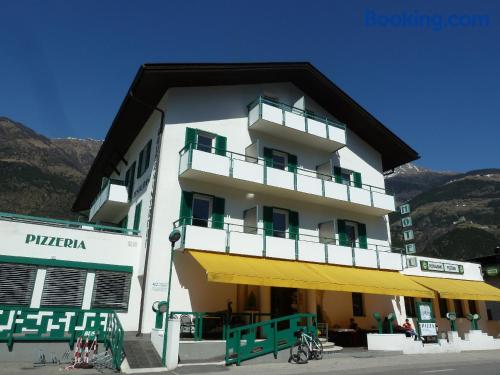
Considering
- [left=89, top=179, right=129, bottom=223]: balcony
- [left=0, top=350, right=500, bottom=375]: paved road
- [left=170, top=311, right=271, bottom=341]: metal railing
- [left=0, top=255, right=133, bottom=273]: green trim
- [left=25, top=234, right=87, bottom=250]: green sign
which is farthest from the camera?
[left=89, top=179, right=129, bottom=223]: balcony

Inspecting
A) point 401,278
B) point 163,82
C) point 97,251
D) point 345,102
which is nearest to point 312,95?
point 345,102

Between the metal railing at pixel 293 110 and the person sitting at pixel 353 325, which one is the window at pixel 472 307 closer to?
the person sitting at pixel 353 325

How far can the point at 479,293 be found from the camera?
83.7 ft

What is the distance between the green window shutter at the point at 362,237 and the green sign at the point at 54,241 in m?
16.0

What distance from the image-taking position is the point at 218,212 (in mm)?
19922

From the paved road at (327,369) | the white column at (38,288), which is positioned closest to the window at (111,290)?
the white column at (38,288)

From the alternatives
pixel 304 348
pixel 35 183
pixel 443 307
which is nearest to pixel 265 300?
pixel 304 348

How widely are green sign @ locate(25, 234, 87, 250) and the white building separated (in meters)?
0.17

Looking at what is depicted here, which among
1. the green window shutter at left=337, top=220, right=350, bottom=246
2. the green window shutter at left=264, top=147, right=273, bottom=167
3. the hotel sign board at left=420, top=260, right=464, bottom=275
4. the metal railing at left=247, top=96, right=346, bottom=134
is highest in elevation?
the metal railing at left=247, top=96, right=346, bottom=134

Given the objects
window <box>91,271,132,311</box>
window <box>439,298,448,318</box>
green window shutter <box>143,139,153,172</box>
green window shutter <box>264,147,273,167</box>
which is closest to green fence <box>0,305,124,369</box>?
window <box>91,271,132,311</box>

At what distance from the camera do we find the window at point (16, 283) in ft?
51.4

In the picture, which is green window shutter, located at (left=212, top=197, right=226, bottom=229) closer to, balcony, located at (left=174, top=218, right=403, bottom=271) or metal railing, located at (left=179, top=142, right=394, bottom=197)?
balcony, located at (left=174, top=218, right=403, bottom=271)

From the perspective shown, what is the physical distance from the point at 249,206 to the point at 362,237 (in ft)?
27.7

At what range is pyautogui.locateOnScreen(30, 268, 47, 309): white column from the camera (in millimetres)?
16094
